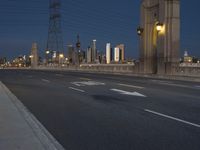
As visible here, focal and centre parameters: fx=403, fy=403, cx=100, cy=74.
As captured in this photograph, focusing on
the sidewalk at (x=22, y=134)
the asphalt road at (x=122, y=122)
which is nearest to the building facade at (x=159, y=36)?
the asphalt road at (x=122, y=122)

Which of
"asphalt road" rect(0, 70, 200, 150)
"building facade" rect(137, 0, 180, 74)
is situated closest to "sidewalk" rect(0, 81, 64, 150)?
"asphalt road" rect(0, 70, 200, 150)

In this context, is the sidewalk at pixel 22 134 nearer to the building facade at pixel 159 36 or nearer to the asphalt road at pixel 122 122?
the asphalt road at pixel 122 122

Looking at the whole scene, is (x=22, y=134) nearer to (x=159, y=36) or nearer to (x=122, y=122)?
(x=122, y=122)

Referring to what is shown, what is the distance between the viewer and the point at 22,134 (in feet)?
28.7

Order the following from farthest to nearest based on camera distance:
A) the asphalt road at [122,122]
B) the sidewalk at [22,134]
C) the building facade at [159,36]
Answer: the building facade at [159,36] < the asphalt road at [122,122] < the sidewalk at [22,134]

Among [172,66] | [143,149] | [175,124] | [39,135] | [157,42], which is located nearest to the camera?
[143,149]

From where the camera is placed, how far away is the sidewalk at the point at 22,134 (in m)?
7.74

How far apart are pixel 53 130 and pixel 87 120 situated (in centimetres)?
167

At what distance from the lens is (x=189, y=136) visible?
356 inches

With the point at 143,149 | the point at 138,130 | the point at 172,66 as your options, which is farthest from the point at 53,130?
the point at 172,66

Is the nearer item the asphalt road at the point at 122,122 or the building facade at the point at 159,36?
the asphalt road at the point at 122,122

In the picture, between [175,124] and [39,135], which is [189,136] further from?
[39,135]

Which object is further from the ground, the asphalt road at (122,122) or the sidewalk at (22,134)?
the sidewalk at (22,134)

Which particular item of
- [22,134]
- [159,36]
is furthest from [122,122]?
[159,36]
